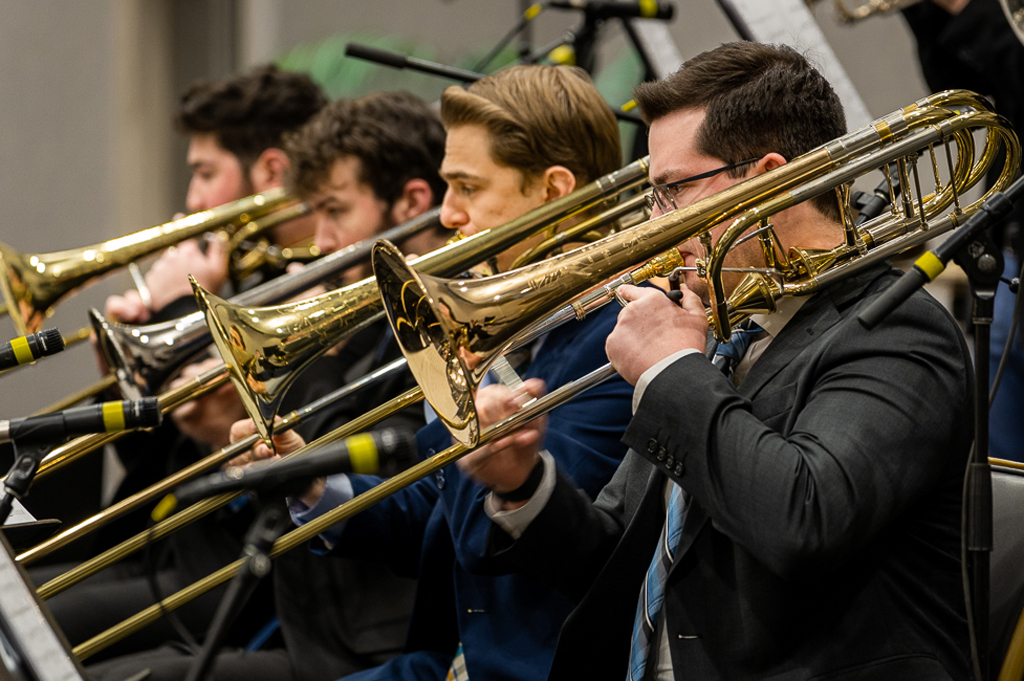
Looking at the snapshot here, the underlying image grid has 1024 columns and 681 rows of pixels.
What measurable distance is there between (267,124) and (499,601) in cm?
222

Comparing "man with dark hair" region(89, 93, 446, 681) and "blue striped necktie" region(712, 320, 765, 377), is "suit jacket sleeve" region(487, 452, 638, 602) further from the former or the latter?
"man with dark hair" region(89, 93, 446, 681)

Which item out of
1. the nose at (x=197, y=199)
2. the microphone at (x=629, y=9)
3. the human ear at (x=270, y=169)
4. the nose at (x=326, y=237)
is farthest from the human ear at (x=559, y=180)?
the nose at (x=197, y=199)

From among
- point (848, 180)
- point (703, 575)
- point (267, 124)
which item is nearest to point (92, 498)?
point (267, 124)

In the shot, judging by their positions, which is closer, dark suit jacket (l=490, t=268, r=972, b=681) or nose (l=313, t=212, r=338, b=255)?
dark suit jacket (l=490, t=268, r=972, b=681)

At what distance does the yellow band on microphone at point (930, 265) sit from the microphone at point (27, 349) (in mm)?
1076

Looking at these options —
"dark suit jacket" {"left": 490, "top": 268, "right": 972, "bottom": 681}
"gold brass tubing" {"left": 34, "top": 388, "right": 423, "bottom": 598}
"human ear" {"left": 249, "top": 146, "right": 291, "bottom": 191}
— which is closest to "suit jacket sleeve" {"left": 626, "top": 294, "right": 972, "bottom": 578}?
"dark suit jacket" {"left": 490, "top": 268, "right": 972, "bottom": 681}

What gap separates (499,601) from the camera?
1.70 m

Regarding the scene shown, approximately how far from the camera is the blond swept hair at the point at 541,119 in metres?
2.10

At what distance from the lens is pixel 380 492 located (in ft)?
5.40

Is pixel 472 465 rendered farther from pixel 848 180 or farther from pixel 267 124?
pixel 267 124

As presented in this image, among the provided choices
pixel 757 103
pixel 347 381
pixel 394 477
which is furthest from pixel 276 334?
pixel 757 103

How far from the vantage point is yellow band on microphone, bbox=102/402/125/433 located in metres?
1.20

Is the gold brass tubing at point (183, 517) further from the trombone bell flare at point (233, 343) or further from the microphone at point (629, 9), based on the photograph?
the microphone at point (629, 9)

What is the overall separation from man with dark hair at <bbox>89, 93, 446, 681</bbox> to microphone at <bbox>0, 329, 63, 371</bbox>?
64 cm
